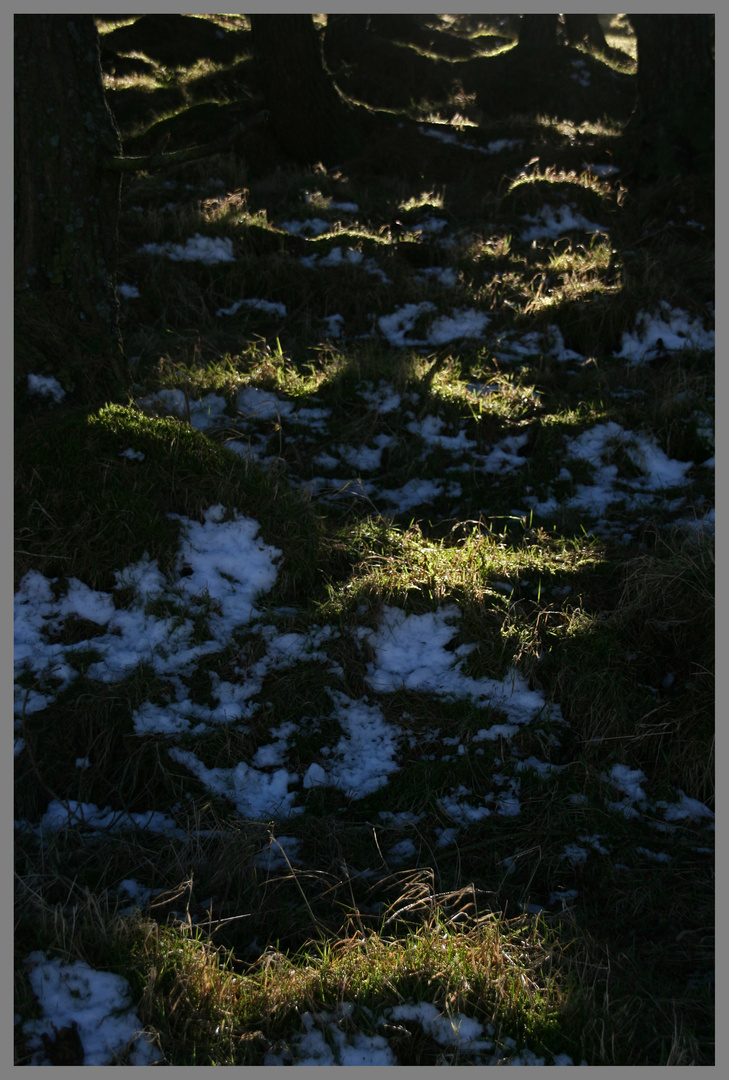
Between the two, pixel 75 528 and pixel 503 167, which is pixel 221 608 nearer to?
pixel 75 528

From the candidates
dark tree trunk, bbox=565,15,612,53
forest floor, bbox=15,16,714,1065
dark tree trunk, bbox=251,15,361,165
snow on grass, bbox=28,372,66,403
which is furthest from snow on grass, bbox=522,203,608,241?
dark tree trunk, bbox=565,15,612,53

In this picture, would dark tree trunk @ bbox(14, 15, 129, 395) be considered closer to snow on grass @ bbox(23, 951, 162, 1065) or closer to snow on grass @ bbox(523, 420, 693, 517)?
snow on grass @ bbox(523, 420, 693, 517)

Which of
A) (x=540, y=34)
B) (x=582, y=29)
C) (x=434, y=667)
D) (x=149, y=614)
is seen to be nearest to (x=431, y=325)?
(x=434, y=667)

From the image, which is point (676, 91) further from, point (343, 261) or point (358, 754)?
point (358, 754)

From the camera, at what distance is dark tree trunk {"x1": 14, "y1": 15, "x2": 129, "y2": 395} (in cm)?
415

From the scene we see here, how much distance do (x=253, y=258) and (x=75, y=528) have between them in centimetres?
384

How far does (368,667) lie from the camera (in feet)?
11.8

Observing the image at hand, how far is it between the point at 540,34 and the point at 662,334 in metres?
7.96

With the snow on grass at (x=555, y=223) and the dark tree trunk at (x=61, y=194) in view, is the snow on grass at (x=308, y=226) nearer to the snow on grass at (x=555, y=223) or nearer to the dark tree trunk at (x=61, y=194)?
the snow on grass at (x=555, y=223)

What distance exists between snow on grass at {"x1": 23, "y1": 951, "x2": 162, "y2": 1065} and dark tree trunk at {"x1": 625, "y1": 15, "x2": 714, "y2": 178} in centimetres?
846

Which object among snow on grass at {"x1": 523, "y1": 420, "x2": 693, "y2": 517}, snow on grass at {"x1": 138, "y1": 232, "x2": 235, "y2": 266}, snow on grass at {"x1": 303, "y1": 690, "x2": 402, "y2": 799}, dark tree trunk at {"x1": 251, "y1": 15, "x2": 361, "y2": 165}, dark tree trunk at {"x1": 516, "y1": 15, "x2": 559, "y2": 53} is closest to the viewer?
snow on grass at {"x1": 303, "y1": 690, "x2": 402, "y2": 799}

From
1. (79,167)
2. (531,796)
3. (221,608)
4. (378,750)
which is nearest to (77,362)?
(79,167)

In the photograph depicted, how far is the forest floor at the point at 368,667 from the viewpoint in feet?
7.32

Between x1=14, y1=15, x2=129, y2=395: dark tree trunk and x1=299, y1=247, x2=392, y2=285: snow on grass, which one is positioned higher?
x1=14, y1=15, x2=129, y2=395: dark tree trunk
